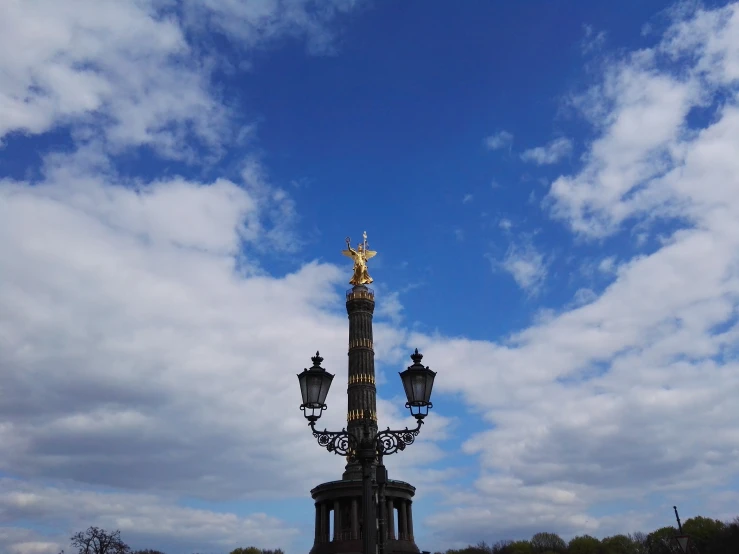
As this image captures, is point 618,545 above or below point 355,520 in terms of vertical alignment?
above

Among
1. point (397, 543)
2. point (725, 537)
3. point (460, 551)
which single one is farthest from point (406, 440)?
point (460, 551)

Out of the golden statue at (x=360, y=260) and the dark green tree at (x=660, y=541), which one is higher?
the golden statue at (x=360, y=260)

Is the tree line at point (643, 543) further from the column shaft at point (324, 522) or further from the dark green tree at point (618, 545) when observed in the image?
the column shaft at point (324, 522)

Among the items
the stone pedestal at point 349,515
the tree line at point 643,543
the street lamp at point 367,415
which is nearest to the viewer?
the street lamp at point 367,415

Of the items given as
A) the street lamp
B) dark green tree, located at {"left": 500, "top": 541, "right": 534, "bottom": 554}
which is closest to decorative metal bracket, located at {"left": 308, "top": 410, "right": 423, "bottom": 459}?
the street lamp

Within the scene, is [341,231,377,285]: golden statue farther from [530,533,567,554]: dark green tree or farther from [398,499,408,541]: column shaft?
[530,533,567,554]: dark green tree

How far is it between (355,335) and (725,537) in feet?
190

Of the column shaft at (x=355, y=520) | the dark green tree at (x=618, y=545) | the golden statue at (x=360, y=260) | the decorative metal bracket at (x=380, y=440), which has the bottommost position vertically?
the decorative metal bracket at (x=380, y=440)

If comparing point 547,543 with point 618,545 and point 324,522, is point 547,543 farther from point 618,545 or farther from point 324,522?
point 324,522

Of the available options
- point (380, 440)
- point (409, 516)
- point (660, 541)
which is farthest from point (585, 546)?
point (380, 440)

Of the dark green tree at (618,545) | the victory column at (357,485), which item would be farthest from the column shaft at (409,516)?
the dark green tree at (618,545)

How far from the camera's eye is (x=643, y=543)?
108m

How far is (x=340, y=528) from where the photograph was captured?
47.6 metres

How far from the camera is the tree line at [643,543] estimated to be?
269 ft
